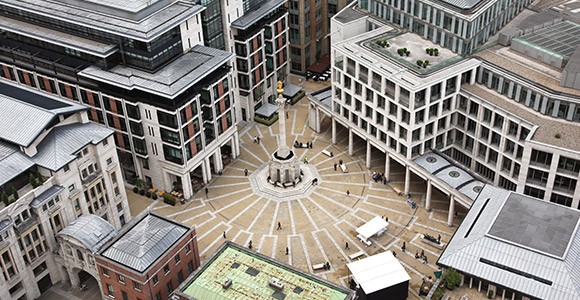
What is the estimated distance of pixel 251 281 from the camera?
311 feet

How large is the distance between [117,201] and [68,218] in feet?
39.8

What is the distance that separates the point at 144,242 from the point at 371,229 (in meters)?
42.4

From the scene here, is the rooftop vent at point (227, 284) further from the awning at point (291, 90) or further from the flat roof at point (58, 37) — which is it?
the awning at point (291, 90)

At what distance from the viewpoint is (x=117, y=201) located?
121m

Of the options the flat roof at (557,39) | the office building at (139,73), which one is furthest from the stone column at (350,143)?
the flat roof at (557,39)

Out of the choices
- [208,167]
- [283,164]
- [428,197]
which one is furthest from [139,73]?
[428,197]

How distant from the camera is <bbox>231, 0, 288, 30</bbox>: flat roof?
142 m

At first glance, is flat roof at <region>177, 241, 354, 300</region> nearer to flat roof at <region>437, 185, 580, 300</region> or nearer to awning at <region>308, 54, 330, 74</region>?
flat roof at <region>437, 185, 580, 300</region>

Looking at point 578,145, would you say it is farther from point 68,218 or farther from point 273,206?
point 68,218

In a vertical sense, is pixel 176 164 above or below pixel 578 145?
below

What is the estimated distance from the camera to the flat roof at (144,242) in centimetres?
9831

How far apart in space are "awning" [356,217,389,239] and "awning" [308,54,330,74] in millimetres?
60940

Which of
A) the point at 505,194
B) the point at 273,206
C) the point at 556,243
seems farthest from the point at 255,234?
the point at 556,243

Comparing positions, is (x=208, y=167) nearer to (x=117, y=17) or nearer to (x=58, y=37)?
(x=117, y=17)
